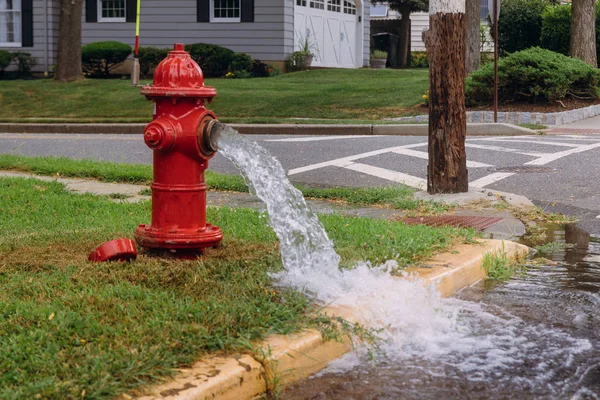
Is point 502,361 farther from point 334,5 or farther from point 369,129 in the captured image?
point 334,5

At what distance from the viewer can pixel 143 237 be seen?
4.81m

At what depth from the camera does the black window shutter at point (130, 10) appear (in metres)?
28.1

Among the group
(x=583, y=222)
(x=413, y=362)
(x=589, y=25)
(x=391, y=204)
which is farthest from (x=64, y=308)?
(x=589, y=25)

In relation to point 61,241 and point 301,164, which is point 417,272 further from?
point 301,164

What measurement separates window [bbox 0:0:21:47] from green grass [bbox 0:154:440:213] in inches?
782

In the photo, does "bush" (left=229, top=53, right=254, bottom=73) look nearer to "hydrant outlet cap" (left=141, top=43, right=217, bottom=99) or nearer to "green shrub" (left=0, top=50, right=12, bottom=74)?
"green shrub" (left=0, top=50, right=12, bottom=74)

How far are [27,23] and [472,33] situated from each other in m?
15.7

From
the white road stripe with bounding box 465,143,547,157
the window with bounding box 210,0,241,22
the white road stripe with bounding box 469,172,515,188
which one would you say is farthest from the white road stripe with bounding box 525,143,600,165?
the window with bounding box 210,0,241,22

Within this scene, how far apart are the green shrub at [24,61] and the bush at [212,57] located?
577 cm

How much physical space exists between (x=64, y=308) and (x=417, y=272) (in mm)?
1986

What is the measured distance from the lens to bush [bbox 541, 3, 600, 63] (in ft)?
83.7

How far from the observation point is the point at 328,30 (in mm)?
30438

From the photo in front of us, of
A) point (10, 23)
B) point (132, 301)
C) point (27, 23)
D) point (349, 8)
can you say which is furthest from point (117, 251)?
point (349, 8)

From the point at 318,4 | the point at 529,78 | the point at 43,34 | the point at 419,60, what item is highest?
the point at 318,4
